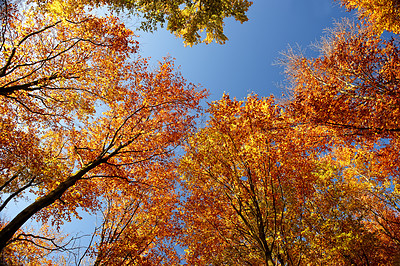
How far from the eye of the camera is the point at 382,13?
26.6 feet

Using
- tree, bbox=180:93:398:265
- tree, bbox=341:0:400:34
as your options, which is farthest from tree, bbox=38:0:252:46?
tree, bbox=341:0:400:34

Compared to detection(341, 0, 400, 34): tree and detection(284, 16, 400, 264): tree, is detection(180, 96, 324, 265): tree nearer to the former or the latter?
detection(284, 16, 400, 264): tree

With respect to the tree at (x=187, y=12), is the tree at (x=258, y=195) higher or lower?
lower

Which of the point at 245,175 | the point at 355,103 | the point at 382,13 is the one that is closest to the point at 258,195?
the point at 245,175

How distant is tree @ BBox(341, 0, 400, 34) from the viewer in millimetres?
7883

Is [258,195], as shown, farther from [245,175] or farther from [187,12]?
[187,12]

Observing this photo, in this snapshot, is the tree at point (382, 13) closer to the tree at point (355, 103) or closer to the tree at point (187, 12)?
the tree at point (355, 103)

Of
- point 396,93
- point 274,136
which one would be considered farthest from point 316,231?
point 396,93

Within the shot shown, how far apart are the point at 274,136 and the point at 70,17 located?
1070cm

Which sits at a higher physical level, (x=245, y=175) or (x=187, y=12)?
(x=187, y=12)

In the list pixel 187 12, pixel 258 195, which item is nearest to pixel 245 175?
pixel 258 195

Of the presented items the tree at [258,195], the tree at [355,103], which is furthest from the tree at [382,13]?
the tree at [258,195]

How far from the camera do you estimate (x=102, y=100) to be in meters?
9.75

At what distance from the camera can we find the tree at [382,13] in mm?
7883
